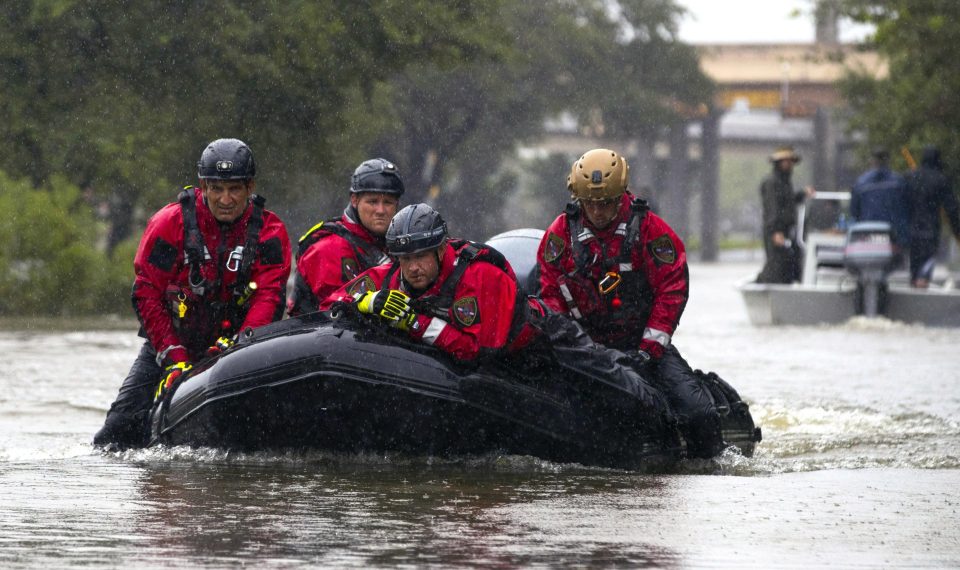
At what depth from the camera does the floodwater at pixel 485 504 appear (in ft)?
19.2

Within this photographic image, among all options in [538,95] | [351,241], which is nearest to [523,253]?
[351,241]

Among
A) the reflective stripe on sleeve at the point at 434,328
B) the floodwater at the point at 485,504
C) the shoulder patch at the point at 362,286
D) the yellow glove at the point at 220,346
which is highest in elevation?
the shoulder patch at the point at 362,286

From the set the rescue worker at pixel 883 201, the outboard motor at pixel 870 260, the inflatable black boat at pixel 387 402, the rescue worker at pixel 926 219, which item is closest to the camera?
the inflatable black boat at pixel 387 402

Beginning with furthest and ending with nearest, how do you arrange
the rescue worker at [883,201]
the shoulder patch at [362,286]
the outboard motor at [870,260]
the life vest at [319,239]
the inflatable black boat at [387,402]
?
1. the rescue worker at [883,201]
2. the outboard motor at [870,260]
3. the life vest at [319,239]
4. the shoulder patch at [362,286]
5. the inflatable black boat at [387,402]

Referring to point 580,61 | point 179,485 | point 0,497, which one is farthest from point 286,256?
point 580,61

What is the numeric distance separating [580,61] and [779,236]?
3016 cm

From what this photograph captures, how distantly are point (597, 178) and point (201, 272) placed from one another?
6.85 feet

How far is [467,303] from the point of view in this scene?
8266mm

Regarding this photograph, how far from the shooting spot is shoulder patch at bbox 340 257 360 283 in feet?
29.5

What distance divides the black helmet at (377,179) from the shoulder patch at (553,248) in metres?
0.83

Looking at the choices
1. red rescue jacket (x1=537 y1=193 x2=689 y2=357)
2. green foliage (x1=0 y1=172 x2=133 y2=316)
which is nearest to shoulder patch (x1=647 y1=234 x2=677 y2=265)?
red rescue jacket (x1=537 y1=193 x2=689 y2=357)

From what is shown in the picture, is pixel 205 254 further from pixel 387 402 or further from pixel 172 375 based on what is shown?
pixel 387 402

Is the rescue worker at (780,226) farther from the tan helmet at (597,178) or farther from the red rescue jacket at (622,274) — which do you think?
the tan helmet at (597,178)

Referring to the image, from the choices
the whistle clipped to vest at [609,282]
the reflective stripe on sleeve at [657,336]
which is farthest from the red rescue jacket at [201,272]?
the reflective stripe on sleeve at [657,336]
